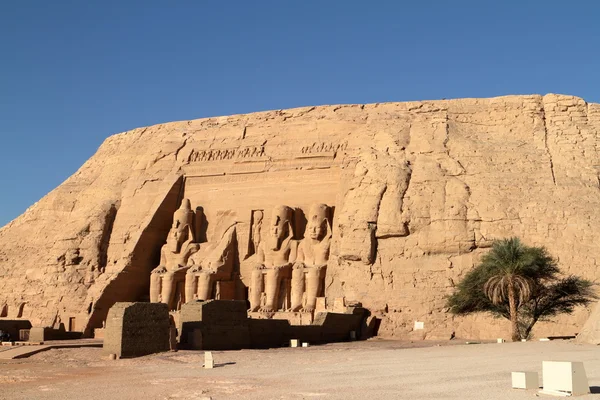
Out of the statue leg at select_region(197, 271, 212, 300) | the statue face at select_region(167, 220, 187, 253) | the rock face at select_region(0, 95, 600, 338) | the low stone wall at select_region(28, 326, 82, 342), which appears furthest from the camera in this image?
the statue face at select_region(167, 220, 187, 253)

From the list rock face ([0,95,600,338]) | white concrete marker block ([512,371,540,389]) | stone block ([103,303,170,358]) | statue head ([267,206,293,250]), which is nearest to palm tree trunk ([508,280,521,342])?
rock face ([0,95,600,338])

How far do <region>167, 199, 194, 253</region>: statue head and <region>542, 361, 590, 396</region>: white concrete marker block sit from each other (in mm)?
20323

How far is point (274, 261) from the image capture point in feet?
85.1

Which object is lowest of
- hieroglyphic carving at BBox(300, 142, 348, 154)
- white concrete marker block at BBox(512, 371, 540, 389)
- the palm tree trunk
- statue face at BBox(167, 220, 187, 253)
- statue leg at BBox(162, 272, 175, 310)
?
white concrete marker block at BBox(512, 371, 540, 389)

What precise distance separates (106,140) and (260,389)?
2551cm

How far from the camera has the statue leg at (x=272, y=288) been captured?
24.8 metres

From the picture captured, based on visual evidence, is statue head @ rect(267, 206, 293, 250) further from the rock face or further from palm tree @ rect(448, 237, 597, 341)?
palm tree @ rect(448, 237, 597, 341)

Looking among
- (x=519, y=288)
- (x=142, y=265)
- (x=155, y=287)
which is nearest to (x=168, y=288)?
(x=155, y=287)

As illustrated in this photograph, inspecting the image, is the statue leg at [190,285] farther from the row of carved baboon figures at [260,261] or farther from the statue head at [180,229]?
the statue head at [180,229]

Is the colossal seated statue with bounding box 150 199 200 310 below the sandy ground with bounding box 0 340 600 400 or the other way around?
the other way around

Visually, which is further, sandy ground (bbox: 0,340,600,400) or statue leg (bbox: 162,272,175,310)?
statue leg (bbox: 162,272,175,310)

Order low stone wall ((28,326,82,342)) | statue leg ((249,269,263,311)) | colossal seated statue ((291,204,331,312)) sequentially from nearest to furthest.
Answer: low stone wall ((28,326,82,342)) < colossal seated statue ((291,204,331,312)) < statue leg ((249,269,263,311))

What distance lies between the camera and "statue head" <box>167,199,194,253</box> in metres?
27.4

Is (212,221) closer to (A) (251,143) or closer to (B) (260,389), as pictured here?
(A) (251,143)
